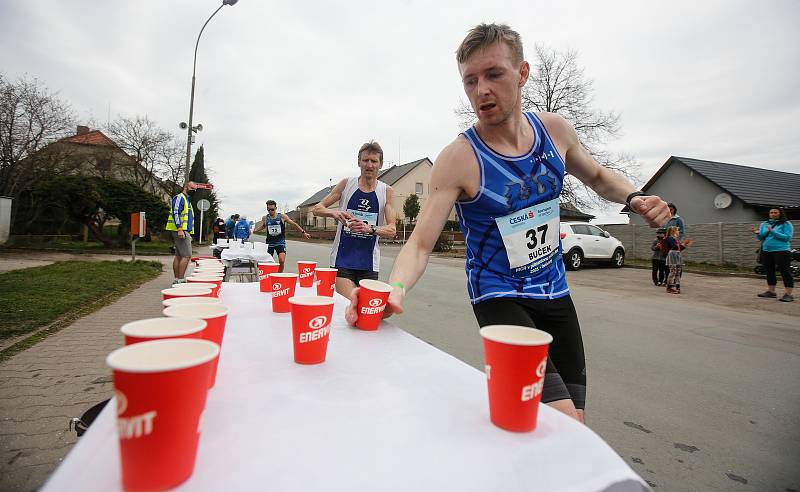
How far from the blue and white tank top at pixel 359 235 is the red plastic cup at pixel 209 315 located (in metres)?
2.37

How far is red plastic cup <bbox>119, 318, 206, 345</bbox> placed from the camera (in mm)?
889

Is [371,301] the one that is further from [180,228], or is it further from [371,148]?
[180,228]

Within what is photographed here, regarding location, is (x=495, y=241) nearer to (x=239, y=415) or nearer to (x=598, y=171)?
(x=598, y=171)

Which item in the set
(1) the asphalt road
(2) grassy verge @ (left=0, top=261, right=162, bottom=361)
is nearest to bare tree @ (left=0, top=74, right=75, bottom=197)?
(2) grassy verge @ (left=0, top=261, right=162, bottom=361)

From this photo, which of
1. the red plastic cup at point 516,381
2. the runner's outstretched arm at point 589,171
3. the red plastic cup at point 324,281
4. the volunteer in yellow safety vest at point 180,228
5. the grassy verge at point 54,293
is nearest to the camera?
the red plastic cup at point 516,381

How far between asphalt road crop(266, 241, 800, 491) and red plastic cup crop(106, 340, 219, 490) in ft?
7.82

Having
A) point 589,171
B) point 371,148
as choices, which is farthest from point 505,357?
point 371,148

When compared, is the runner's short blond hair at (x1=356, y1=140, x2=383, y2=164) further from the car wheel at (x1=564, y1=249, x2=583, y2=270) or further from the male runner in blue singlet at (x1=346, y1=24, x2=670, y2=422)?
the car wheel at (x1=564, y1=249, x2=583, y2=270)

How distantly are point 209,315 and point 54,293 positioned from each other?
290 inches

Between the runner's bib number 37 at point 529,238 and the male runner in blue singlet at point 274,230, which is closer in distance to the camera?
the runner's bib number 37 at point 529,238

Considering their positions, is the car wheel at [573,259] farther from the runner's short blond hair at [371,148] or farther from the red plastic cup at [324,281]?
the red plastic cup at [324,281]

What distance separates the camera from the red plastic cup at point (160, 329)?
0.89m

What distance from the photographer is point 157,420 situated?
0.59m

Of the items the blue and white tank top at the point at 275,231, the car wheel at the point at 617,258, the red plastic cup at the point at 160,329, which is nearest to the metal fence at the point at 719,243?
the car wheel at the point at 617,258
